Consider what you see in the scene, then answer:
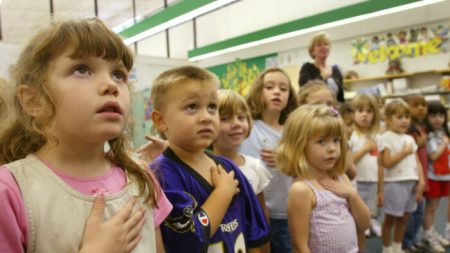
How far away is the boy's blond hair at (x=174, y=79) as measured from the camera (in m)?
1.26

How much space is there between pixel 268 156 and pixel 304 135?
0.99 ft

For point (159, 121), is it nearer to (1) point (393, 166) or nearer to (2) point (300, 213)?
(2) point (300, 213)

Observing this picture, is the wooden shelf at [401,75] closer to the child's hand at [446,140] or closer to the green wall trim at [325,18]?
A: the green wall trim at [325,18]

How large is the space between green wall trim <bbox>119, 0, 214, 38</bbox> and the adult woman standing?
1.40m

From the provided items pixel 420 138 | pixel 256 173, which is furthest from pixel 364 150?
pixel 256 173

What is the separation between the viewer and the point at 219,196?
1.14 m

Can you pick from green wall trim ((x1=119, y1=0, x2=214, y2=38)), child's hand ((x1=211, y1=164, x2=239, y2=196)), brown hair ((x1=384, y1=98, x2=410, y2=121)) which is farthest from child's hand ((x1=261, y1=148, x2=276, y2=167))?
green wall trim ((x1=119, y1=0, x2=214, y2=38))

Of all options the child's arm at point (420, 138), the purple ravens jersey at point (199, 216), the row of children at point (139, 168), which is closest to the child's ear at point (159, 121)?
the row of children at point (139, 168)

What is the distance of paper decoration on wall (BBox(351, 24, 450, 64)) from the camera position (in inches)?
277

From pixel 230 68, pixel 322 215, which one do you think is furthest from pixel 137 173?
pixel 230 68

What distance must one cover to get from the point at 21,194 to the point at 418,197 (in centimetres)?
333

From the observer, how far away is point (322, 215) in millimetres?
1556

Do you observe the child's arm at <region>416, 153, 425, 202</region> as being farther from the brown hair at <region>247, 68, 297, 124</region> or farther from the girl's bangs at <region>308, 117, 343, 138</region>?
the girl's bangs at <region>308, 117, 343, 138</region>

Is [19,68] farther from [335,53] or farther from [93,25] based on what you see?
[335,53]
